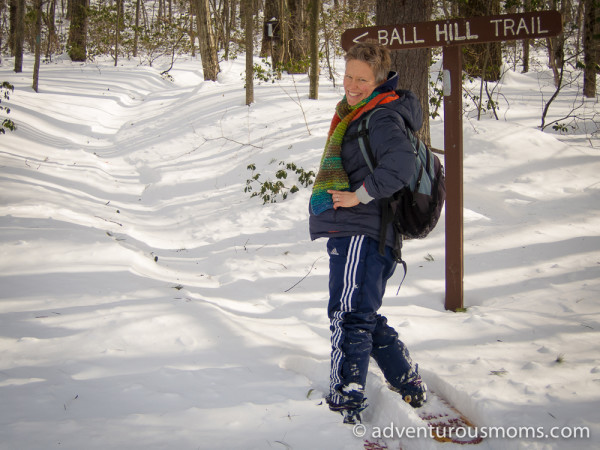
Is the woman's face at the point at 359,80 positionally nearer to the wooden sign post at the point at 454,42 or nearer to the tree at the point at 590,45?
the wooden sign post at the point at 454,42

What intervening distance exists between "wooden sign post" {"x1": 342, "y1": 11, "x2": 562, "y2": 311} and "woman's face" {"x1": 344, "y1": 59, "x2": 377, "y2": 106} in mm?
1200

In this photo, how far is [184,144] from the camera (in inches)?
385

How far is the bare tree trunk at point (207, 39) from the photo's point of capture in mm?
14844

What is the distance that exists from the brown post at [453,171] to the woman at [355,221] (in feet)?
4.18

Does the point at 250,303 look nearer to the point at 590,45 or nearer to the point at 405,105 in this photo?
the point at 405,105

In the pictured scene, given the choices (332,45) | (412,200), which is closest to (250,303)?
(412,200)

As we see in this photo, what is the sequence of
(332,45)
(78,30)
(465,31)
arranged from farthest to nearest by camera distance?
(78,30) → (332,45) → (465,31)

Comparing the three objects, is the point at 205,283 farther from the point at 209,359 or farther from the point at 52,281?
the point at 209,359

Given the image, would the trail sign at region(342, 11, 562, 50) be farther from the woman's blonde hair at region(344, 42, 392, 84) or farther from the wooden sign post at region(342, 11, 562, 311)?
the woman's blonde hair at region(344, 42, 392, 84)

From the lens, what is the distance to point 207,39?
49.8 feet

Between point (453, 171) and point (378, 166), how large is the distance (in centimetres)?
161

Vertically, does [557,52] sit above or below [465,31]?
above

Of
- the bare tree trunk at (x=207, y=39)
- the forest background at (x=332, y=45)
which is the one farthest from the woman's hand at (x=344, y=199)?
the bare tree trunk at (x=207, y=39)

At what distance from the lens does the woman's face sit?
229cm
